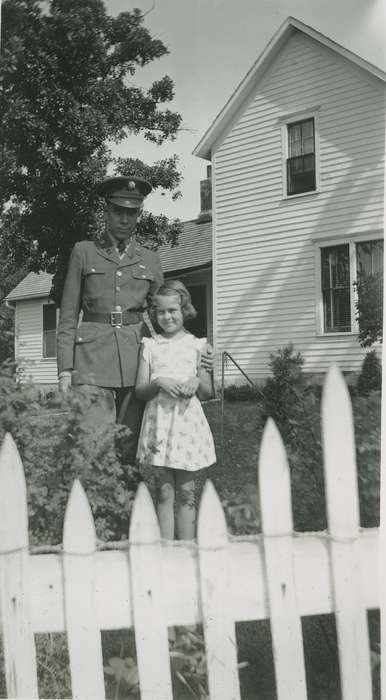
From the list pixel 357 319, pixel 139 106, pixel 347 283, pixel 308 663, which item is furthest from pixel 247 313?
pixel 308 663

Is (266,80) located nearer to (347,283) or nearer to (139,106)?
(139,106)

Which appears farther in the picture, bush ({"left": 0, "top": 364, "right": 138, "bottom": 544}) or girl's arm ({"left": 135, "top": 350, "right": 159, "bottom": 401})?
girl's arm ({"left": 135, "top": 350, "right": 159, "bottom": 401})

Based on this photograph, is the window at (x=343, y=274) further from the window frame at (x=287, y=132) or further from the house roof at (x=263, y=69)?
the house roof at (x=263, y=69)

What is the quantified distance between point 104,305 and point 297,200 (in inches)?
31.1

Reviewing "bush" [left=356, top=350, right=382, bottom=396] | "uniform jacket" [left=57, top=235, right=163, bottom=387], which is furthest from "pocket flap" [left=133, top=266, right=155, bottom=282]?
"bush" [left=356, top=350, right=382, bottom=396]

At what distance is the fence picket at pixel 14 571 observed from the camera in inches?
48.7

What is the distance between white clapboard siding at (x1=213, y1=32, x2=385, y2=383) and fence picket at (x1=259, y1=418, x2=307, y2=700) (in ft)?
1.33

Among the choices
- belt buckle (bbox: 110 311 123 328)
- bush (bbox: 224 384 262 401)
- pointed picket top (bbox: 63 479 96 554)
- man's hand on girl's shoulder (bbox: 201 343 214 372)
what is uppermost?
belt buckle (bbox: 110 311 123 328)

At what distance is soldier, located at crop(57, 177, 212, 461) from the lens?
2.07 meters

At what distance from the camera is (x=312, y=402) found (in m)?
1.40

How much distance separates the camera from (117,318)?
212 centimetres

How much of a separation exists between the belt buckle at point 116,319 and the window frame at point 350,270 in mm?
718

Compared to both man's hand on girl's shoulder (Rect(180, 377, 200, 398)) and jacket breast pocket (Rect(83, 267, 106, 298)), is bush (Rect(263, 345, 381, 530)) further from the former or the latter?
jacket breast pocket (Rect(83, 267, 106, 298))

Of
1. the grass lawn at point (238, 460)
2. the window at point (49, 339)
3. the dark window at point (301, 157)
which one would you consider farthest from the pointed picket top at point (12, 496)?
the window at point (49, 339)
